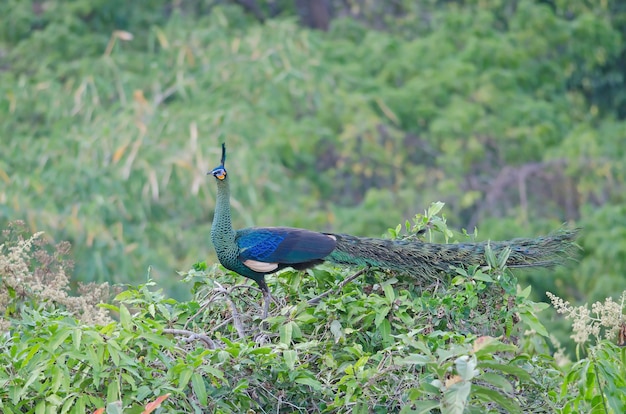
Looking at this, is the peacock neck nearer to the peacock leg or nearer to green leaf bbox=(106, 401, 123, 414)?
the peacock leg

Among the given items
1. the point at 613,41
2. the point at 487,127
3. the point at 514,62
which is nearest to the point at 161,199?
the point at 487,127

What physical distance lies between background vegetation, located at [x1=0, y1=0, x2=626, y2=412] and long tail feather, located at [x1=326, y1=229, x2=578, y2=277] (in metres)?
4.72

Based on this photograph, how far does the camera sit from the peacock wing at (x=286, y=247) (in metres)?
4.41

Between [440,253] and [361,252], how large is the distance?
0.93 ft

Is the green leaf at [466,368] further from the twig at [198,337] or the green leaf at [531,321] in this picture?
the twig at [198,337]

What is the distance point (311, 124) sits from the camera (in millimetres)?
11844

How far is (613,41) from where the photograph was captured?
13.6 metres

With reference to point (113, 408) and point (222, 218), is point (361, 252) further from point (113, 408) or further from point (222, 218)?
point (113, 408)

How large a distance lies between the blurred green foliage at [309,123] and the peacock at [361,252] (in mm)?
4349

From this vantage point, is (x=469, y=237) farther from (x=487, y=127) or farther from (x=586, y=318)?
(x=487, y=127)

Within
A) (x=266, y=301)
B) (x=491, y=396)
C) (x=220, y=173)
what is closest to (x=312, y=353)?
(x=266, y=301)

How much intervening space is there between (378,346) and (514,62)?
377 inches

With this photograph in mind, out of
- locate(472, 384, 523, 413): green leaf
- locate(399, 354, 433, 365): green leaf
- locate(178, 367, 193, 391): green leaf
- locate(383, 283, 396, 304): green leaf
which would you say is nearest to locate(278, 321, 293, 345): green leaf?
locate(383, 283, 396, 304): green leaf

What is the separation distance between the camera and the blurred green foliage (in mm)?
10211
